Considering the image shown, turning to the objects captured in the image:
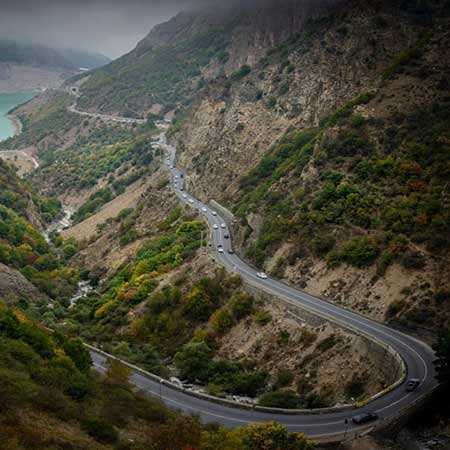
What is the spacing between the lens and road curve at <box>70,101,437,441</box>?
99.9ft

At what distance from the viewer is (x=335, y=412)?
105ft

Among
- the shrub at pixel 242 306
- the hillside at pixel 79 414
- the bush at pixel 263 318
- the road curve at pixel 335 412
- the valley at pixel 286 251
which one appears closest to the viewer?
the hillside at pixel 79 414

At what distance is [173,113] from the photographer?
153 metres

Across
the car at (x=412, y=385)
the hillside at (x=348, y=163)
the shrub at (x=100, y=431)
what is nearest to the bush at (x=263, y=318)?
the hillside at (x=348, y=163)

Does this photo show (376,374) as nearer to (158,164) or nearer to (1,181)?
(158,164)

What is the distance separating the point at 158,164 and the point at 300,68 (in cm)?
3167

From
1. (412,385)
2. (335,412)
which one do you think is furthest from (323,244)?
(335,412)

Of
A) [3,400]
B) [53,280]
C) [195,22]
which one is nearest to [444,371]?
[3,400]

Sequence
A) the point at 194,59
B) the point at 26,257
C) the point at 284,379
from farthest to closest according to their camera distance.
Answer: the point at 194,59
the point at 26,257
the point at 284,379

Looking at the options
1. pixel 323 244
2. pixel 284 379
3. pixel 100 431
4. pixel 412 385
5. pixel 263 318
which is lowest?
pixel 284 379

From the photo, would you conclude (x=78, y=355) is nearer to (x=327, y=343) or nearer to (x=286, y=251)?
(x=327, y=343)

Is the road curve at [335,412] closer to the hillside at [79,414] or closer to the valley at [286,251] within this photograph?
the valley at [286,251]

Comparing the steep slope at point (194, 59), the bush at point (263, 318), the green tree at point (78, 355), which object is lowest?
the bush at point (263, 318)

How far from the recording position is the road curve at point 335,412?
30.4 metres
